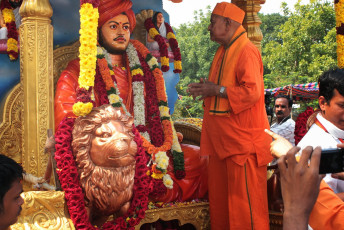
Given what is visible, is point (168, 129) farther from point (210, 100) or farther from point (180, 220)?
point (180, 220)

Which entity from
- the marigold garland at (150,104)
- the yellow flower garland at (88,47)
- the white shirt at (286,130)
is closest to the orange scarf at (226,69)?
the marigold garland at (150,104)

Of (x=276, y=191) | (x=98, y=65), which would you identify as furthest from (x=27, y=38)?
(x=276, y=191)

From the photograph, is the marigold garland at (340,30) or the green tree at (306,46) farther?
the green tree at (306,46)

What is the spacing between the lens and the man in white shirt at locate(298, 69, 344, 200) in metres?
2.86

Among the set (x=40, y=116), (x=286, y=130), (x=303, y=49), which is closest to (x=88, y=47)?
(x=40, y=116)

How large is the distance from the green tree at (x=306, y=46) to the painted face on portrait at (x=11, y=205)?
53.6ft

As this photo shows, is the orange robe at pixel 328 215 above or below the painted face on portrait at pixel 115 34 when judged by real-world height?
below

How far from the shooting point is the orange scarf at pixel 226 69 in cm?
426

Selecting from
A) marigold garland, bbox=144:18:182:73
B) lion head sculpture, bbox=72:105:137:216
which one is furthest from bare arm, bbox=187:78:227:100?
lion head sculpture, bbox=72:105:137:216

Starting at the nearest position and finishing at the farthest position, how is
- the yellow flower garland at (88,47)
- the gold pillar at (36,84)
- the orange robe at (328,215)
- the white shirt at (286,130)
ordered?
the orange robe at (328,215), the yellow flower garland at (88,47), the gold pillar at (36,84), the white shirt at (286,130)

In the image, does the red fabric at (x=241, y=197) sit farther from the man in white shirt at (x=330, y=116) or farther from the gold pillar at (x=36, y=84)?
the gold pillar at (x=36, y=84)

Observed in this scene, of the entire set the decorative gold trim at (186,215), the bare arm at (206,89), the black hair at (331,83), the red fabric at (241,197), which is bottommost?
the decorative gold trim at (186,215)

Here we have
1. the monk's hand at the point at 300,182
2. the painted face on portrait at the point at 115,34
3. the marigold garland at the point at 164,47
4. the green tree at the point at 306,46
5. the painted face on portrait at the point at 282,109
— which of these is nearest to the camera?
the monk's hand at the point at 300,182

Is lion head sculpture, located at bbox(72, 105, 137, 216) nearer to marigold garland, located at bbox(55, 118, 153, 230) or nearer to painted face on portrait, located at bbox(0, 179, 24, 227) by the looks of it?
marigold garland, located at bbox(55, 118, 153, 230)
